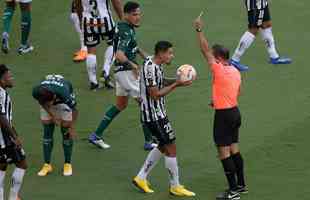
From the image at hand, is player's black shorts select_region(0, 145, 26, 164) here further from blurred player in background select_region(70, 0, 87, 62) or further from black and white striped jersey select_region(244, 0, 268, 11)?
black and white striped jersey select_region(244, 0, 268, 11)

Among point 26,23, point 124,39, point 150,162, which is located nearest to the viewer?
point 150,162

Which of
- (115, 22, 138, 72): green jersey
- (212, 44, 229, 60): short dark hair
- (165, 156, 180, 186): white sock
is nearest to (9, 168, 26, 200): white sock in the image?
(165, 156, 180, 186): white sock

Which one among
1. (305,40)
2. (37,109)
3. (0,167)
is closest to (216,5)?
(305,40)

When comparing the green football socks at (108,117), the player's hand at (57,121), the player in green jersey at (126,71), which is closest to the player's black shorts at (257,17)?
the player in green jersey at (126,71)

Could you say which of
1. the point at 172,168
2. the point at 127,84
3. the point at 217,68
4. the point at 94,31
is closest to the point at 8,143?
the point at 172,168

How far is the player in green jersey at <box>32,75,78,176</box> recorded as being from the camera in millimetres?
12266

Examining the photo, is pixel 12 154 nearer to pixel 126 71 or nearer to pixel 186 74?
pixel 186 74

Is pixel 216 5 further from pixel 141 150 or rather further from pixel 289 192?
pixel 289 192

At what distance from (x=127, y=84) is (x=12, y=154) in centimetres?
260

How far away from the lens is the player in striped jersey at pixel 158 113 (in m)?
11.8

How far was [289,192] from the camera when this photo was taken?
1206 centimetres

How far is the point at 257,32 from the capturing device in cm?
1652

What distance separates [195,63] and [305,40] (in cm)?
235

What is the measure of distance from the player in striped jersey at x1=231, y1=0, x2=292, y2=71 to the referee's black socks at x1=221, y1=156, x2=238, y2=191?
4.78 meters
